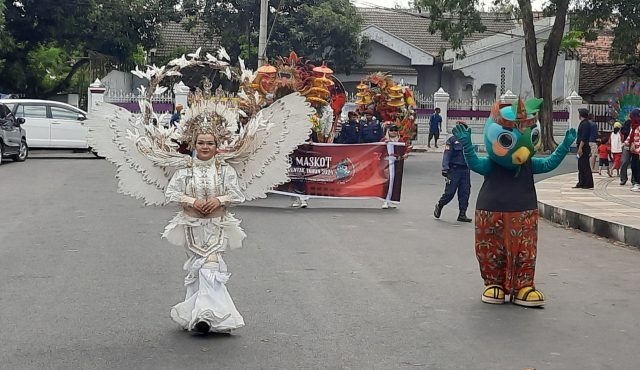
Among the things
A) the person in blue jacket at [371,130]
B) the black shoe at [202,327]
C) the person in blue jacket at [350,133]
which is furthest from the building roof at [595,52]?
the black shoe at [202,327]

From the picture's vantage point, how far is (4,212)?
14891 millimetres

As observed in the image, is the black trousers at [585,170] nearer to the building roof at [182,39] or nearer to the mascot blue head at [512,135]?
the mascot blue head at [512,135]


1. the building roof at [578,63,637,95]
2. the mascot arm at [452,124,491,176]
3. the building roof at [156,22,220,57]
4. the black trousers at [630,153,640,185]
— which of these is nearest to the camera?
the mascot arm at [452,124,491,176]

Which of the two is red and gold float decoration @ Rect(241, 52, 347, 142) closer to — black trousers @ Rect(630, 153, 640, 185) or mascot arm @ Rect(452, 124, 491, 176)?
black trousers @ Rect(630, 153, 640, 185)

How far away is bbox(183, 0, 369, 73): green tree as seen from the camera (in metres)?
40.9

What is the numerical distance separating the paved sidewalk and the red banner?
2655 millimetres

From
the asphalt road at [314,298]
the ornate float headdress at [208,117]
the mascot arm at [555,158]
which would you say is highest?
the ornate float headdress at [208,117]

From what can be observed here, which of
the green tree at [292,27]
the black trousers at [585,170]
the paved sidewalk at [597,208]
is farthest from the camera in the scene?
the green tree at [292,27]

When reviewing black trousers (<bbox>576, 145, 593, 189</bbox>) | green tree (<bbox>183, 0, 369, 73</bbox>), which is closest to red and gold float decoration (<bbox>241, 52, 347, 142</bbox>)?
black trousers (<bbox>576, 145, 593, 189</bbox>)

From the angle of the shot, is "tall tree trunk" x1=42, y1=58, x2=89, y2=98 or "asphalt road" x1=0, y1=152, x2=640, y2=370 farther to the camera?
"tall tree trunk" x1=42, y1=58, x2=89, y2=98

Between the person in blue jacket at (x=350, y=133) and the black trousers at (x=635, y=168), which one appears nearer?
the black trousers at (x=635, y=168)

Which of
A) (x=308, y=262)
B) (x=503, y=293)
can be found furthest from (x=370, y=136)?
(x=503, y=293)

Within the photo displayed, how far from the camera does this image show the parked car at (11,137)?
948 inches

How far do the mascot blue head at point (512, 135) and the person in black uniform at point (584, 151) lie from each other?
34.4 feet
